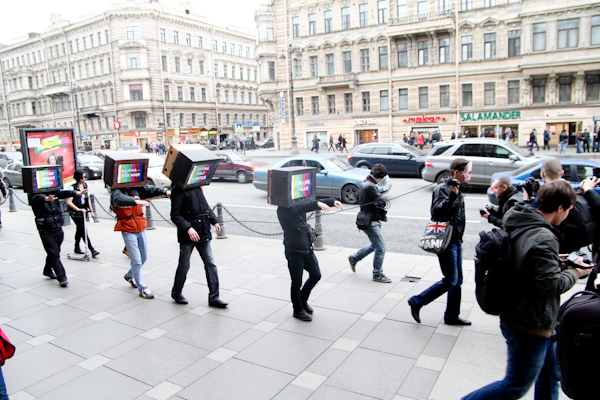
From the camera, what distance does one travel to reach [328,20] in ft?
130

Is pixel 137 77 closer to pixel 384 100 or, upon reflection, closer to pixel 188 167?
pixel 384 100

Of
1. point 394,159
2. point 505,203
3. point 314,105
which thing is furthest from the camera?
point 314,105

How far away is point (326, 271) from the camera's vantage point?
24.0ft

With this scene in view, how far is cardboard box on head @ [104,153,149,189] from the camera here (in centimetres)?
621

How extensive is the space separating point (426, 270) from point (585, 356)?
4.77 m

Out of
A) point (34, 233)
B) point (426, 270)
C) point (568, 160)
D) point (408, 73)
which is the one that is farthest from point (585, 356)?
point (408, 73)

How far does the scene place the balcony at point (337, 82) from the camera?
38.5 metres

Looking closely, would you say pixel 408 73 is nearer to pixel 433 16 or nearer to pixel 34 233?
pixel 433 16

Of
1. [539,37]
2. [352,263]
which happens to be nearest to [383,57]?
[539,37]

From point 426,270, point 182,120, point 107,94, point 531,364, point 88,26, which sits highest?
point 88,26

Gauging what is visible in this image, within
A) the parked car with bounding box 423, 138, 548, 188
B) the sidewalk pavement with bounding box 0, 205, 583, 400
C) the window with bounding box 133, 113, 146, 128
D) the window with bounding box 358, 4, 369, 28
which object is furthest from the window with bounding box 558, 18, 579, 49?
the window with bounding box 133, 113, 146, 128

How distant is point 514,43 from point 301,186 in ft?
113

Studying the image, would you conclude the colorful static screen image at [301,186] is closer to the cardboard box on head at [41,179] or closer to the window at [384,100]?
the cardboard box on head at [41,179]

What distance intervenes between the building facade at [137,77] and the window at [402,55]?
94.2 ft
